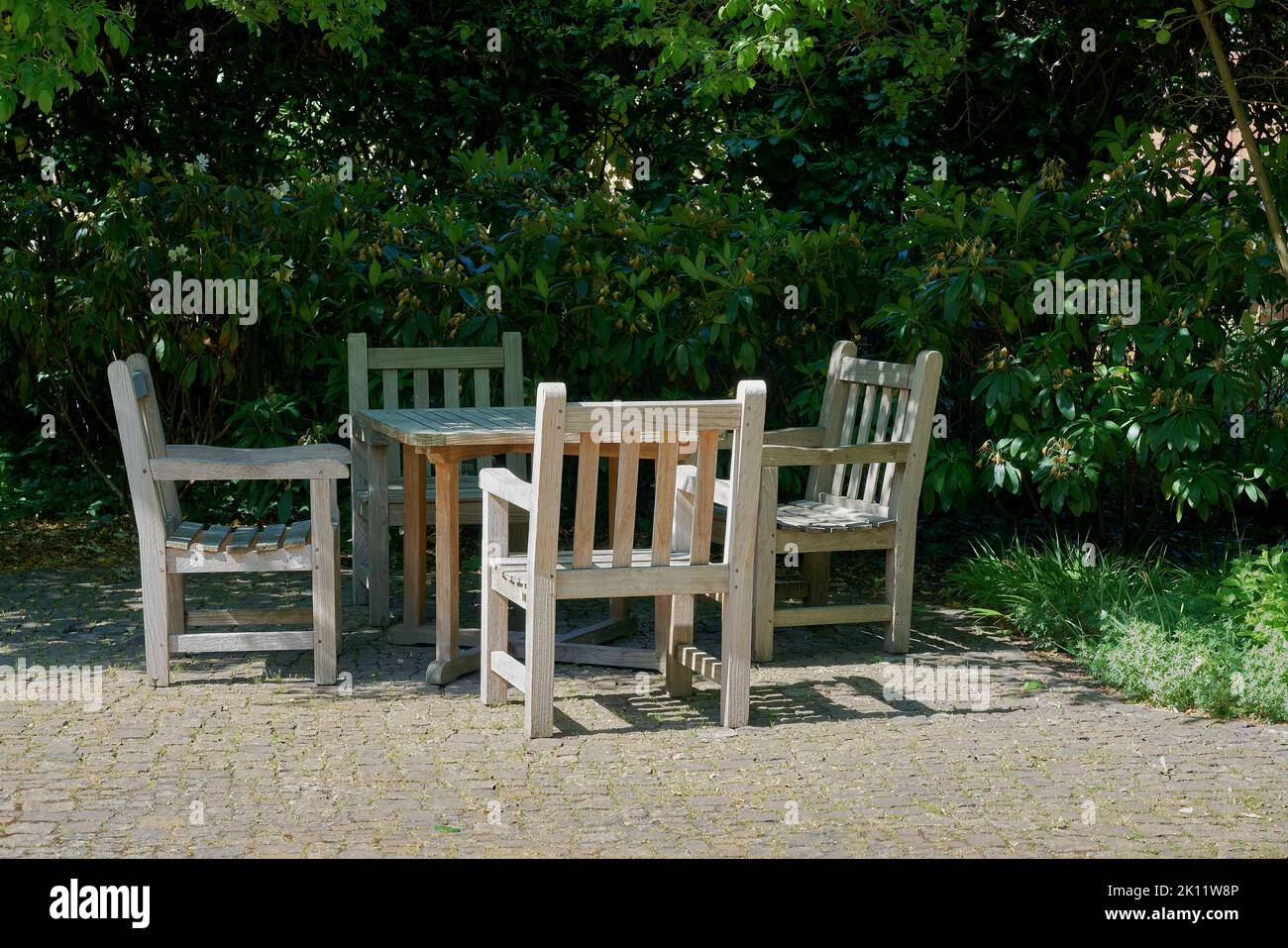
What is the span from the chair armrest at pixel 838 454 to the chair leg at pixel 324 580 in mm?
1732

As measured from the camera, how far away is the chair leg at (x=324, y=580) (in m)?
5.58

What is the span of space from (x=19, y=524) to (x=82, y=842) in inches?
228

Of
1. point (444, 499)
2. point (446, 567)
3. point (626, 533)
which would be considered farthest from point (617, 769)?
point (444, 499)

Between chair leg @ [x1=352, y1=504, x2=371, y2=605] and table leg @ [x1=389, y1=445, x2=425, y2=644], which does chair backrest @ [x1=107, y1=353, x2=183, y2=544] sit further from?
chair leg @ [x1=352, y1=504, x2=371, y2=605]

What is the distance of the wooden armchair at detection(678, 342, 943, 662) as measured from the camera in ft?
19.8

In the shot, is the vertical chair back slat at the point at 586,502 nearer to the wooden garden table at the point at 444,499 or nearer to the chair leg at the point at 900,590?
the wooden garden table at the point at 444,499

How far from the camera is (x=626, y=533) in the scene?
5.08 metres

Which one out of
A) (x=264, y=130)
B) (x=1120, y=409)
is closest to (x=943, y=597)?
(x=1120, y=409)

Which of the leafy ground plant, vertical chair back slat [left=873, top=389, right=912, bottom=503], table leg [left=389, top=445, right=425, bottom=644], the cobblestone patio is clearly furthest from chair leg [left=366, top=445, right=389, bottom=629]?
the leafy ground plant

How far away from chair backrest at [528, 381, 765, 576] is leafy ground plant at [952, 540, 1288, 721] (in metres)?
1.78

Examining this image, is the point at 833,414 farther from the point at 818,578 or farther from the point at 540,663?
the point at 540,663

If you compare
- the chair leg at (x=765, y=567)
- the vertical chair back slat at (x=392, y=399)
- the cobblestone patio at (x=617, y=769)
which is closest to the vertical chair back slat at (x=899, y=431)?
the chair leg at (x=765, y=567)

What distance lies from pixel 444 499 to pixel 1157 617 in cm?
311

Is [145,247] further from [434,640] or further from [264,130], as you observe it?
[264,130]
